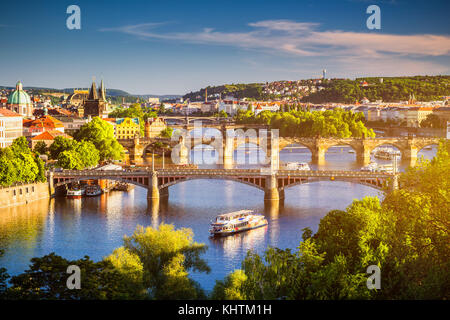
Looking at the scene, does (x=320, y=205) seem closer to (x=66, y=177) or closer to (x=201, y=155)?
(x=66, y=177)

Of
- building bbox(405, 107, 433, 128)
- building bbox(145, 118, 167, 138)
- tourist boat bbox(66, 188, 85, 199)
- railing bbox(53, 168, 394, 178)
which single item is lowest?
tourist boat bbox(66, 188, 85, 199)

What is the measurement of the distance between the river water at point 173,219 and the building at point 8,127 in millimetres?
13486

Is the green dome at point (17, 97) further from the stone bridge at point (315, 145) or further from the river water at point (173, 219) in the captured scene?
the river water at point (173, 219)

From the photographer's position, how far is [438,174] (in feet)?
58.5

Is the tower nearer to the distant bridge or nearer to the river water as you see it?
the distant bridge

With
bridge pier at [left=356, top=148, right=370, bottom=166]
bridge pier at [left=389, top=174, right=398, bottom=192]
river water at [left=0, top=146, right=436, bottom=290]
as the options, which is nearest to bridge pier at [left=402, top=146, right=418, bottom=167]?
bridge pier at [left=356, top=148, right=370, bottom=166]

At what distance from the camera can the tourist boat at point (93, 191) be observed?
1490 inches

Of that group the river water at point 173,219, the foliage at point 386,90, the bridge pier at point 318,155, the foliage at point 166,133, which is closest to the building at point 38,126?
the foliage at point 166,133

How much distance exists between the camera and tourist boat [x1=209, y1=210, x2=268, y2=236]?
28203mm

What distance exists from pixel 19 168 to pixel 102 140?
1595 cm

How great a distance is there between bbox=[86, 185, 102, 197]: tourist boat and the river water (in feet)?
1.36
